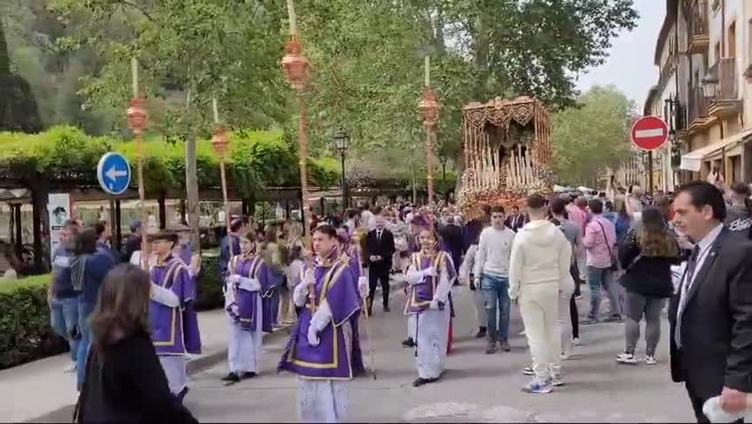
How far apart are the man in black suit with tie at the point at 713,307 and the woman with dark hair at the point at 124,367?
8.28 feet

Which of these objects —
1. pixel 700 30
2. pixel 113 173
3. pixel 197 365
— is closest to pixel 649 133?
pixel 197 365

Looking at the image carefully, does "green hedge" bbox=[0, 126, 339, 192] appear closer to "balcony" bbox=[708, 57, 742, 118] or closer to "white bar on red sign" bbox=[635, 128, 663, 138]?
"white bar on red sign" bbox=[635, 128, 663, 138]

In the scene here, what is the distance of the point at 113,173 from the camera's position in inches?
495

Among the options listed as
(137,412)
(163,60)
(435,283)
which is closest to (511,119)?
(163,60)

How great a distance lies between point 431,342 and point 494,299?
1.63 m

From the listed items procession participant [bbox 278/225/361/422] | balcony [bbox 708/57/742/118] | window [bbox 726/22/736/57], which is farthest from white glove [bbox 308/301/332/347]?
window [bbox 726/22/736/57]

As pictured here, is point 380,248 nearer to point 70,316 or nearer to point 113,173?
point 113,173

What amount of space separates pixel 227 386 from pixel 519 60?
2284cm

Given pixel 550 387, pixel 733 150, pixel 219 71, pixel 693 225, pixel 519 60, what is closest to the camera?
pixel 693 225

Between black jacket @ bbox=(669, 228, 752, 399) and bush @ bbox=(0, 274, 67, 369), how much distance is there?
8589 mm

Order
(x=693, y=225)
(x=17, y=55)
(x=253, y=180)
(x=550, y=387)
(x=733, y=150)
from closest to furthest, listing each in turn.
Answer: (x=693, y=225)
(x=550, y=387)
(x=253, y=180)
(x=733, y=150)
(x=17, y=55)

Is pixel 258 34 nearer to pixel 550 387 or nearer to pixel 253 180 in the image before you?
pixel 253 180

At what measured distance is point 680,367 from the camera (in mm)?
5207

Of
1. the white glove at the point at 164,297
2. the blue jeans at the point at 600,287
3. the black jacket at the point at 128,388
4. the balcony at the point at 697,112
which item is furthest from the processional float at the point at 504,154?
the black jacket at the point at 128,388
